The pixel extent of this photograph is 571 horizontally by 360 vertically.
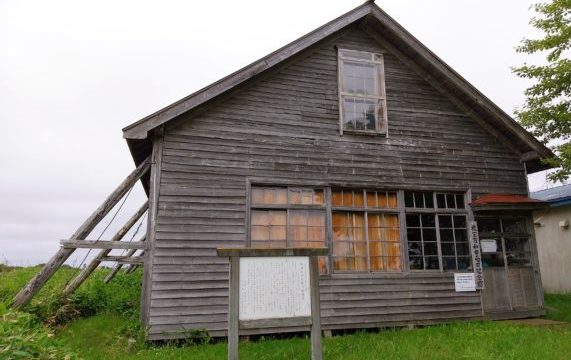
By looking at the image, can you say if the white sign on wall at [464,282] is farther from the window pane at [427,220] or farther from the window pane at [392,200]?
the window pane at [392,200]

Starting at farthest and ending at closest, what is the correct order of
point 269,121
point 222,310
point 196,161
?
point 269,121 → point 196,161 → point 222,310

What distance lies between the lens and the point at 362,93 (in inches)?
408

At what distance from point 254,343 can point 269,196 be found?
9.65 feet

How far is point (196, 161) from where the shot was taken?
344 inches

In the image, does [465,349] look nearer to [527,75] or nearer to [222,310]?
[222,310]

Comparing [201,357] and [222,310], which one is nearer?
[201,357]

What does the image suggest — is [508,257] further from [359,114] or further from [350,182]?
[359,114]

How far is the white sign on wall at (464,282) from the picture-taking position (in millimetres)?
9766

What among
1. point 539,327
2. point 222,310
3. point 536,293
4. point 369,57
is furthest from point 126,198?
point 536,293

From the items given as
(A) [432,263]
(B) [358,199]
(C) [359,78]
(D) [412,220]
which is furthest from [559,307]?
(C) [359,78]

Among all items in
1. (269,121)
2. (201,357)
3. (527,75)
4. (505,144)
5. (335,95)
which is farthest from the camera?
(527,75)

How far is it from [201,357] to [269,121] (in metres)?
5.00

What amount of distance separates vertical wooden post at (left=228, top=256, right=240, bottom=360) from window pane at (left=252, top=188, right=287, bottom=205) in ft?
11.1

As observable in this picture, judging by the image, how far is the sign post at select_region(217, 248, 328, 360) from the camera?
17.8 ft
